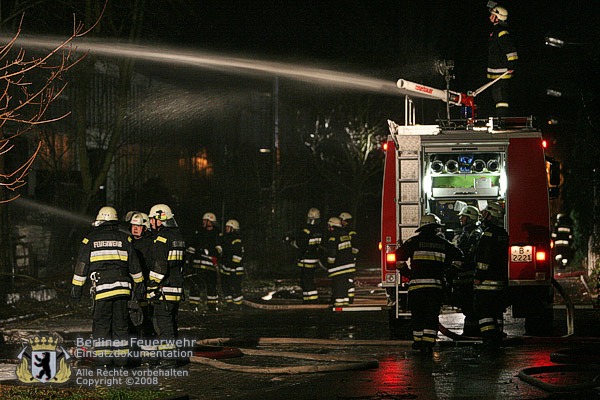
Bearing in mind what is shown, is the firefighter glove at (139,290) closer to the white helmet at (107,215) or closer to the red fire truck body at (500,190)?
the white helmet at (107,215)

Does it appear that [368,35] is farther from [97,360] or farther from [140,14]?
[97,360]

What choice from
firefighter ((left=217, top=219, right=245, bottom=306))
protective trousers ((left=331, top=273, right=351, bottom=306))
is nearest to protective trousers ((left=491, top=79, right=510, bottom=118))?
protective trousers ((left=331, top=273, right=351, bottom=306))

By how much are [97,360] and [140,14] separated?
1122cm

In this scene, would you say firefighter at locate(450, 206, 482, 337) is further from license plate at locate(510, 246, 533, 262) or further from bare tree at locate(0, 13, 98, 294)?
bare tree at locate(0, 13, 98, 294)

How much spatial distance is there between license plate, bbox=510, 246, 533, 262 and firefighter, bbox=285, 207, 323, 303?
6.03 metres

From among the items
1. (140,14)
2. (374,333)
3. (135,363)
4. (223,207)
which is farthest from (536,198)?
(223,207)

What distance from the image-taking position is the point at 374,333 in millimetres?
14172

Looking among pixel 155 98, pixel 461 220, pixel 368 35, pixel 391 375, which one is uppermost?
pixel 368 35

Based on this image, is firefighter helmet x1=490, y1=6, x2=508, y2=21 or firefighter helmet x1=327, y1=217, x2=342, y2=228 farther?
firefighter helmet x1=327, y1=217, x2=342, y2=228

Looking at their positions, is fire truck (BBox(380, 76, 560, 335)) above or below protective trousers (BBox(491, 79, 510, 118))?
below

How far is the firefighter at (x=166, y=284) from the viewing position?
11.0 metres

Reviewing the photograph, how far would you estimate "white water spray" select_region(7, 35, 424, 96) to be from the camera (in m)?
19.8

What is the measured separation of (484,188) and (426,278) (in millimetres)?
2304

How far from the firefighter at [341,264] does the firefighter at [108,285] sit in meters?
7.55
